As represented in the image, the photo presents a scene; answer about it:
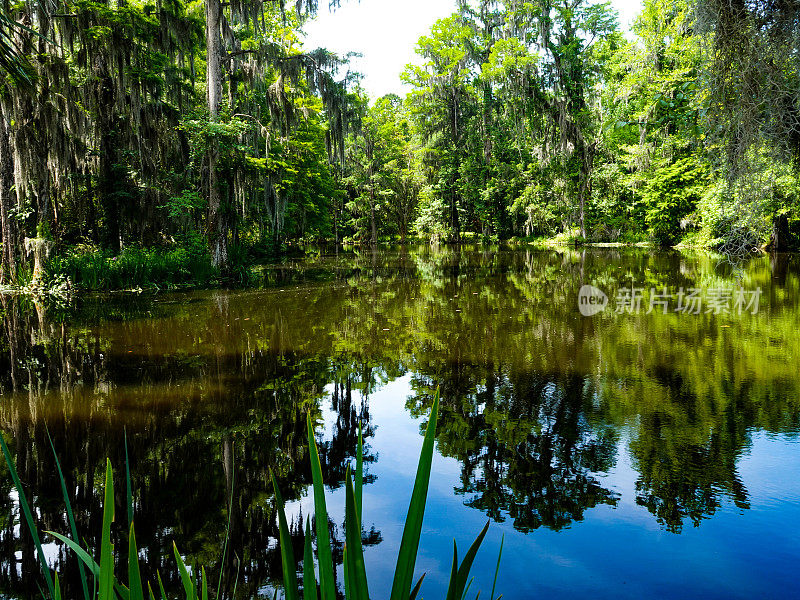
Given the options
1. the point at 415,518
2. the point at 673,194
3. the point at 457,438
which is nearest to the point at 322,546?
the point at 415,518

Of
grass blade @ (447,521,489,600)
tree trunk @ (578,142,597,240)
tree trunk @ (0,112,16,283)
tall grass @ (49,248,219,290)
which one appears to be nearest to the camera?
grass blade @ (447,521,489,600)

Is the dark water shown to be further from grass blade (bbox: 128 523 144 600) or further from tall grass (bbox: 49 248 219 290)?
tall grass (bbox: 49 248 219 290)

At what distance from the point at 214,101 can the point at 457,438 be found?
12134 millimetres

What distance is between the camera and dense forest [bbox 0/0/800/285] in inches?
212

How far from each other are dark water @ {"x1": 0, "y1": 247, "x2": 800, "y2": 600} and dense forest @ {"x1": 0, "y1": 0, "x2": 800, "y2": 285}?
1.99 meters

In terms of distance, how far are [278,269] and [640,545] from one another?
16666mm

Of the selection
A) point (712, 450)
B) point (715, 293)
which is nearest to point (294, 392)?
point (712, 450)

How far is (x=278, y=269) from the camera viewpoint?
59.6 feet

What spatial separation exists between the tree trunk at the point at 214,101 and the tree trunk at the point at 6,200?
414 cm

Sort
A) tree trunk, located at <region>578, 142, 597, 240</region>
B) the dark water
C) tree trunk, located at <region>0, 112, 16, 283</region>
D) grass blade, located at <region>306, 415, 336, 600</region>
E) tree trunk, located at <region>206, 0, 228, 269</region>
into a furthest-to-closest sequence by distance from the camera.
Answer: tree trunk, located at <region>578, 142, 597, 240</region> < tree trunk, located at <region>206, 0, 228, 269</region> < tree trunk, located at <region>0, 112, 16, 283</region> < the dark water < grass blade, located at <region>306, 415, 336, 600</region>

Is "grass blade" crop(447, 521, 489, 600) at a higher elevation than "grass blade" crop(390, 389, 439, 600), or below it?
below

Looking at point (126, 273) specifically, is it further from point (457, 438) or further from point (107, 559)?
point (107, 559)

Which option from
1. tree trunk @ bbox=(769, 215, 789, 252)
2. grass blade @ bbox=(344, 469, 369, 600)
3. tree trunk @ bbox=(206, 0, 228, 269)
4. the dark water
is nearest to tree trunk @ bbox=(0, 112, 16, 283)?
tree trunk @ bbox=(206, 0, 228, 269)

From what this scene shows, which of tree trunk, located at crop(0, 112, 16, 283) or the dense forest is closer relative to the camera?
the dense forest
